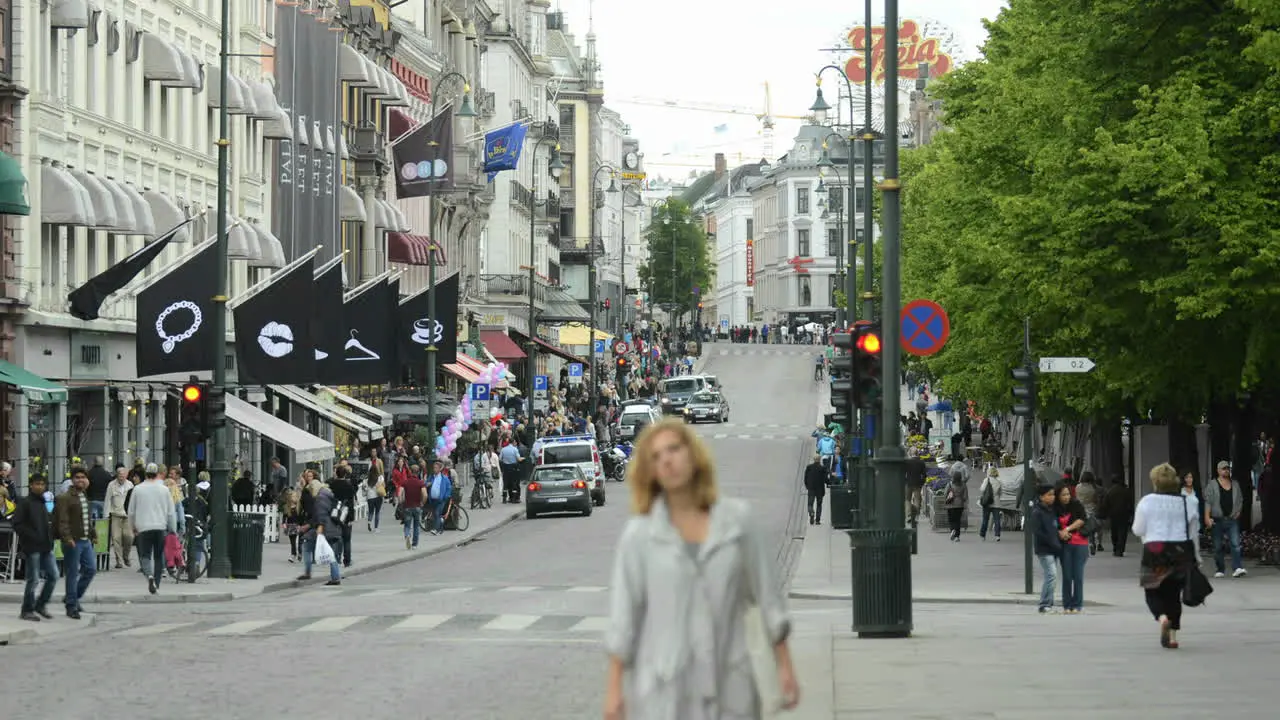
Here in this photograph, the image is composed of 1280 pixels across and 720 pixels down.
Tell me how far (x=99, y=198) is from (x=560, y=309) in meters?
79.2

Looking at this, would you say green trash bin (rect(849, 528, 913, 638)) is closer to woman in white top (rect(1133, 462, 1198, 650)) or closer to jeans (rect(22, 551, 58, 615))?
→ woman in white top (rect(1133, 462, 1198, 650))

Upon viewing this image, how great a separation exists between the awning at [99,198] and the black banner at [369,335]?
16.5 feet

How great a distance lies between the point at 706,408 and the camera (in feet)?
326

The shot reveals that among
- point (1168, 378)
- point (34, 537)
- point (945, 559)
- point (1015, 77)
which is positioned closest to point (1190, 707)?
point (34, 537)

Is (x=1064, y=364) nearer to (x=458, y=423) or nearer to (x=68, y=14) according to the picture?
(x=68, y=14)

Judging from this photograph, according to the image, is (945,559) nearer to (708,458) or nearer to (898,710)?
(898,710)

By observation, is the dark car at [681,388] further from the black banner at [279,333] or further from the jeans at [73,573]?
the jeans at [73,573]

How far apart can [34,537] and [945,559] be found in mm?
17435

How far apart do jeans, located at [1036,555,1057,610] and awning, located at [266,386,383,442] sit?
98.4 ft

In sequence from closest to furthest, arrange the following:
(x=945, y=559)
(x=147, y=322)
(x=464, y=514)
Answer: (x=147, y=322)
(x=945, y=559)
(x=464, y=514)

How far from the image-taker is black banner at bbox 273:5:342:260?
60562 mm

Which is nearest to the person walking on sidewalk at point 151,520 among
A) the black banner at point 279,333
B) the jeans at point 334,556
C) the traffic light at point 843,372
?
the jeans at point 334,556

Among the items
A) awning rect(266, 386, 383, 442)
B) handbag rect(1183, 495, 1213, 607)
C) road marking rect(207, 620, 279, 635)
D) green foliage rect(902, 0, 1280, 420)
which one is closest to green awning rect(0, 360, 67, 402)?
road marking rect(207, 620, 279, 635)

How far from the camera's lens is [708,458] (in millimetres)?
8523
